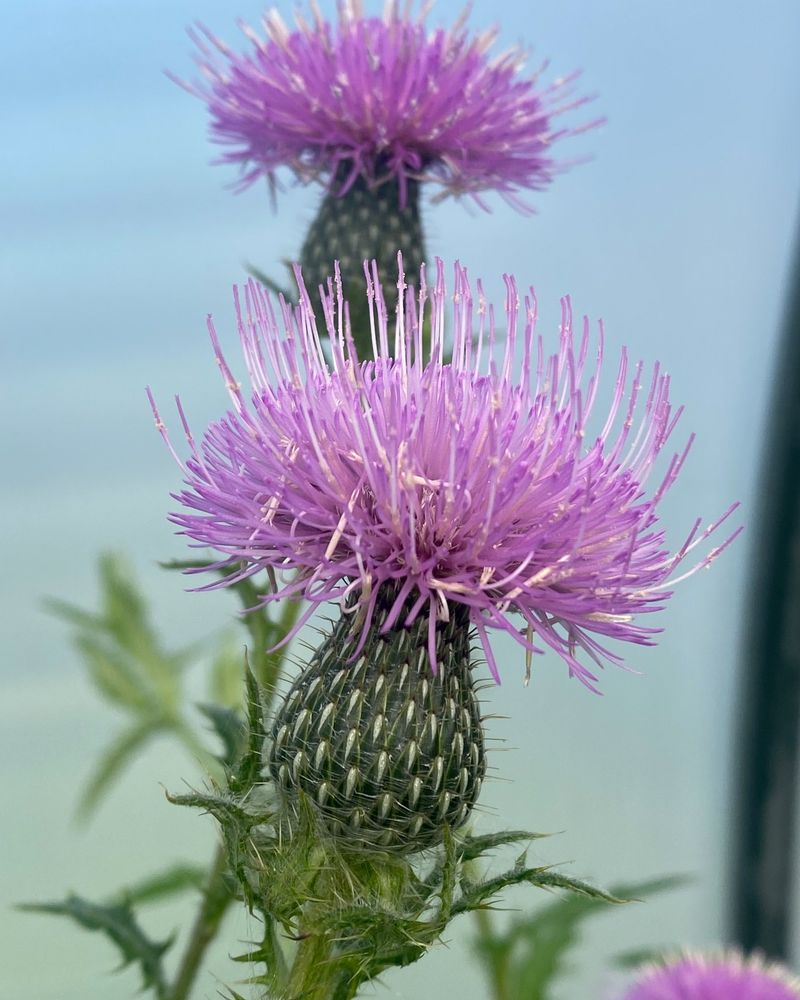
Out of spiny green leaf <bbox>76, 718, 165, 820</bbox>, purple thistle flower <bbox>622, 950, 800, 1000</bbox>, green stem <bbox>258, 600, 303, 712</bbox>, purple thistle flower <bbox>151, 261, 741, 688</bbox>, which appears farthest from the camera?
spiny green leaf <bbox>76, 718, 165, 820</bbox>

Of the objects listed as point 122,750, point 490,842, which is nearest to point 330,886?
point 490,842

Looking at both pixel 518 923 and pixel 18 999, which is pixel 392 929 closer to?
pixel 518 923

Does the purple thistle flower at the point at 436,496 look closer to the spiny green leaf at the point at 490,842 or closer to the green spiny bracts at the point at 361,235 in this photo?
the spiny green leaf at the point at 490,842

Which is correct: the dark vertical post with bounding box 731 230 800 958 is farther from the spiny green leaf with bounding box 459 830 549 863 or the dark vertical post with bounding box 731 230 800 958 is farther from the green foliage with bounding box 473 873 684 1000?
the spiny green leaf with bounding box 459 830 549 863

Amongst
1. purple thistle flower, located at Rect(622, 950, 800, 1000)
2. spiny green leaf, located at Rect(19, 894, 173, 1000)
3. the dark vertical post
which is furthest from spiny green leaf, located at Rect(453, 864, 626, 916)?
the dark vertical post

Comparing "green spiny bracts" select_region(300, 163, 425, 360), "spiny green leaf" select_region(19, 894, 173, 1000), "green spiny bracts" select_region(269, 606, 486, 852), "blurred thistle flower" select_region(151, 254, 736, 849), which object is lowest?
"spiny green leaf" select_region(19, 894, 173, 1000)

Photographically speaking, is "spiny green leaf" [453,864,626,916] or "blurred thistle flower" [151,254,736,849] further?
"blurred thistle flower" [151,254,736,849]

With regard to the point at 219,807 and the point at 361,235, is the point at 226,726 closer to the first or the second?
the point at 219,807
